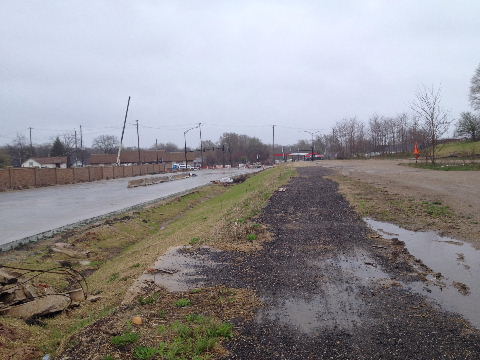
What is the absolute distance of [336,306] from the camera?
5.32 meters

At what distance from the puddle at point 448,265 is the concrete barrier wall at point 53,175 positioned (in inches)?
1639

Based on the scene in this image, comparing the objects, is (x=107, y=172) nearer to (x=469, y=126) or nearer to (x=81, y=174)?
A: (x=81, y=174)

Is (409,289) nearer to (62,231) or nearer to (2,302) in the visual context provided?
(2,302)

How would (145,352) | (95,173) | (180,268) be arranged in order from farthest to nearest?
(95,173) → (180,268) → (145,352)

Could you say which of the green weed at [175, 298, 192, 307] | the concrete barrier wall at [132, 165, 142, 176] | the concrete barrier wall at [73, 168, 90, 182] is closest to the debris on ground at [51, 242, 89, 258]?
the green weed at [175, 298, 192, 307]

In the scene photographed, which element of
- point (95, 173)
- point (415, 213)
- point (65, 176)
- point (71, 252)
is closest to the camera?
point (415, 213)

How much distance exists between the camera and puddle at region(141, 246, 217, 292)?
6629 millimetres

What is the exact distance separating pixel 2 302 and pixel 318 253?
18.3 feet

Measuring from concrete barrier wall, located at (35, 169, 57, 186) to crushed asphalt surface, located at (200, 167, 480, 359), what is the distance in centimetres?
4424

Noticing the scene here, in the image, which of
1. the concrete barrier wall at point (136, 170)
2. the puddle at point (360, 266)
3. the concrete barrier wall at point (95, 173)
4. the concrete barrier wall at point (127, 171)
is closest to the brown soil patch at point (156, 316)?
the puddle at point (360, 266)

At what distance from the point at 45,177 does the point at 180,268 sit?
4604 cm

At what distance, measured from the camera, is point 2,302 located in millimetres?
6082

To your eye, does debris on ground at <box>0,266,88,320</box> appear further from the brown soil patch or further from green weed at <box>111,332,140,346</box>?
green weed at <box>111,332,140,346</box>

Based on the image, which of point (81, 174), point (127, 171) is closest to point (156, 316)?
point (81, 174)
